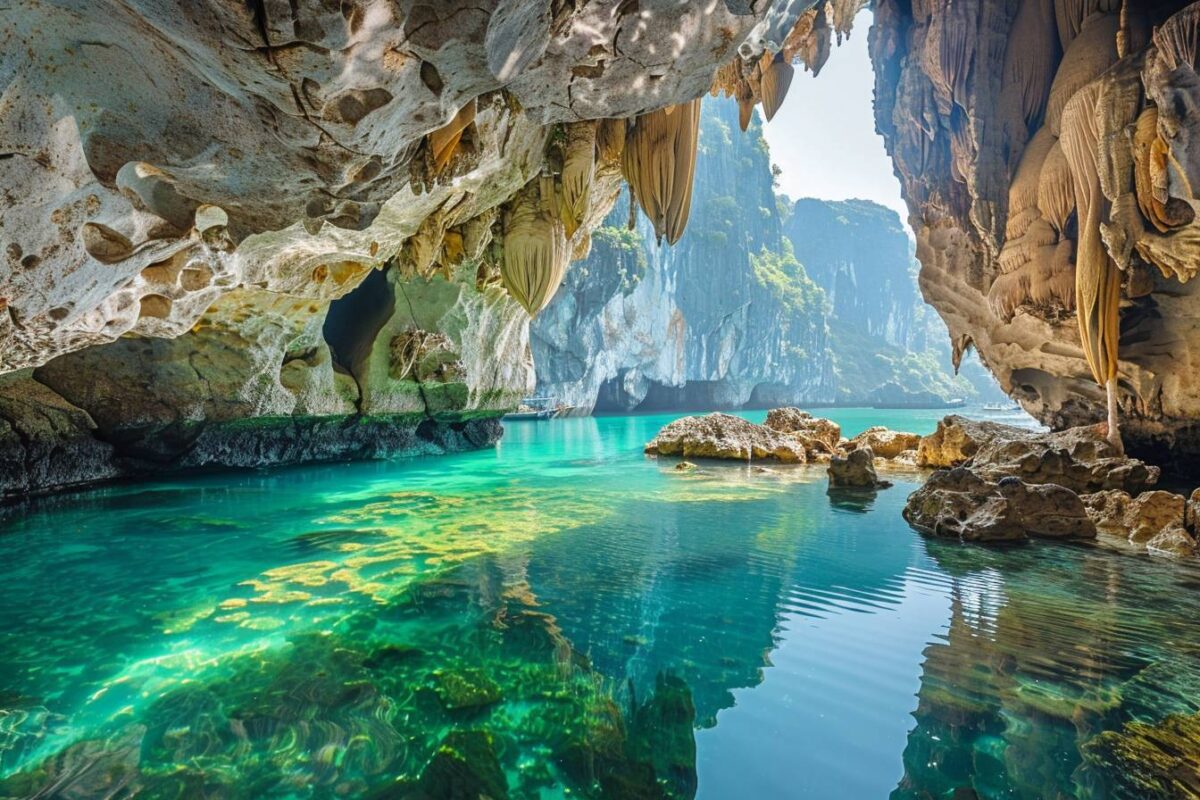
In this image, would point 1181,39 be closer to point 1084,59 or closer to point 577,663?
point 1084,59

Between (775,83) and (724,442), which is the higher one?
(775,83)

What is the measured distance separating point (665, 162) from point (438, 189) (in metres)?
2.72

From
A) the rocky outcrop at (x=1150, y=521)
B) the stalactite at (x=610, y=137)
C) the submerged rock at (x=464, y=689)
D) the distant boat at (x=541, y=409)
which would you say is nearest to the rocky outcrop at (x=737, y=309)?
the distant boat at (x=541, y=409)

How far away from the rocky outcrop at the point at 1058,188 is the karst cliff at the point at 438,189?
3cm

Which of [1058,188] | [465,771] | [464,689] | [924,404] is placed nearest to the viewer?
[465,771]

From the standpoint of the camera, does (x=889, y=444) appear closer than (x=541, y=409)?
Yes

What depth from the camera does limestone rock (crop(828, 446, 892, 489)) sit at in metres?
8.36

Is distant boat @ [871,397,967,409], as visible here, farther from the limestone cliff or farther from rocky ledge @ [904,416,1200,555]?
rocky ledge @ [904,416,1200,555]

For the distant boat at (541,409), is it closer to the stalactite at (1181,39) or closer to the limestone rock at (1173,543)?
the limestone rock at (1173,543)

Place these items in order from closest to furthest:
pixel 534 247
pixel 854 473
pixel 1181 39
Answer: pixel 1181 39 < pixel 534 247 < pixel 854 473

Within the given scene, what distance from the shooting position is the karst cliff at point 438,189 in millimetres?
2469

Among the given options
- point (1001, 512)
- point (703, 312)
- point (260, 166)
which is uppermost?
point (703, 312)

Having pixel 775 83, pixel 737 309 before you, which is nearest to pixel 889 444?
pixel 775 83

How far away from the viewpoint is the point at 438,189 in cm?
632
